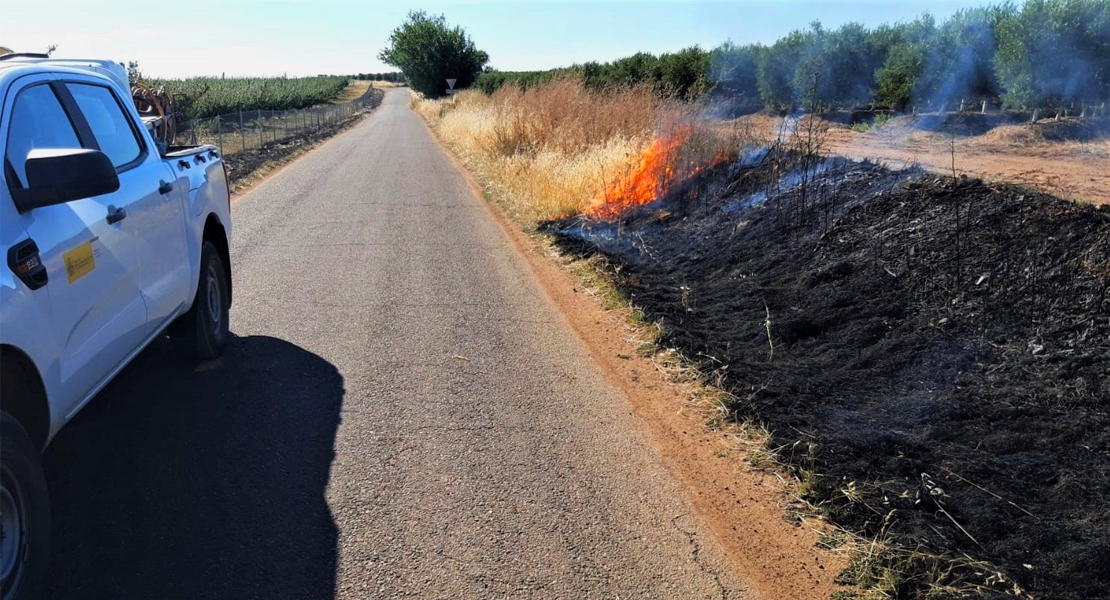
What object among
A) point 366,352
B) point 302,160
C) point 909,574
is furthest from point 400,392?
point 302,160

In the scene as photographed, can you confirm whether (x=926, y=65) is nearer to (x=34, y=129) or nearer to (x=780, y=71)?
(x=780, y=71)

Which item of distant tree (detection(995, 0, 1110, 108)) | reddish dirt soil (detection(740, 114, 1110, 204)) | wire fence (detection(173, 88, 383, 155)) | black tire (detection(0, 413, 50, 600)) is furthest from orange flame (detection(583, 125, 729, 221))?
Answer: wire fence (detection(173, 88, 383, 155))

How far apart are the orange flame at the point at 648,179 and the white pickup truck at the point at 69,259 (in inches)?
265

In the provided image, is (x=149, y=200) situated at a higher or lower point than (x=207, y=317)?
higher

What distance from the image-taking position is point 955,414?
464 centimetres

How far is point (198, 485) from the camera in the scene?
400 centimetres

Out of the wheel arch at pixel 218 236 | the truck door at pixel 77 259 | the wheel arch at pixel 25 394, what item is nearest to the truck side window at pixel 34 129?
the truck door at pixel 77 259

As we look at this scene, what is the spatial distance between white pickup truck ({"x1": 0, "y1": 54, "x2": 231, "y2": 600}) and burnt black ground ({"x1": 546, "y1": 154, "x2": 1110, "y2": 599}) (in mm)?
3281

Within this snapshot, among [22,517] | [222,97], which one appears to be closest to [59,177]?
[22,517]

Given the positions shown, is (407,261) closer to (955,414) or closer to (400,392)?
(400,392)

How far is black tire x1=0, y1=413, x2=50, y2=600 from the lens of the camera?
2.71 metres

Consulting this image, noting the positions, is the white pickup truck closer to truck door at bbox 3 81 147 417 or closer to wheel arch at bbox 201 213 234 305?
truck door at bbox 3 81 147 417

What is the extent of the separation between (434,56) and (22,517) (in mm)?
66509

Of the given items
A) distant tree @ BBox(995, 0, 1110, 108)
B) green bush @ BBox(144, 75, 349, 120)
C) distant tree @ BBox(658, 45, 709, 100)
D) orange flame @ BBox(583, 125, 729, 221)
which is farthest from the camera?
green bush @ BBox(144, 75, 349, 120)
